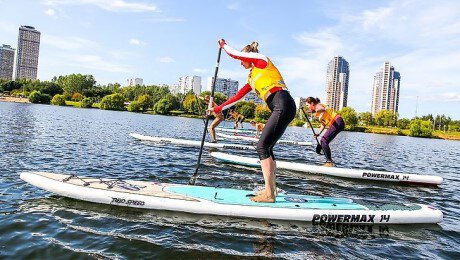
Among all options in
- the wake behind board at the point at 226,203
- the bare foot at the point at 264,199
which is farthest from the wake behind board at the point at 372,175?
the bare foot at the point at 264,199

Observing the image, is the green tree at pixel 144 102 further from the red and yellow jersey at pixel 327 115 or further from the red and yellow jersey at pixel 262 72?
the red and yellow jersey at pixel 262 72

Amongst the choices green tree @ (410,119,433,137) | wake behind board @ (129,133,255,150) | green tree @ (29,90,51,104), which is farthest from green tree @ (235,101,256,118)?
wake behind board @ (129,133,255,150)

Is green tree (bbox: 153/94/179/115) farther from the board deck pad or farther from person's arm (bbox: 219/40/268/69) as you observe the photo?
person's arm (bbox: 219/40/268/69)

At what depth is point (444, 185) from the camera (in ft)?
51.9

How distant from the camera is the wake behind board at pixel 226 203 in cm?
790

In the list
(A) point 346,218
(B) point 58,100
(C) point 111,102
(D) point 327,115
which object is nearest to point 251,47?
(A) point 346,218

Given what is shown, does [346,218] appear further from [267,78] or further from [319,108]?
[319,108]

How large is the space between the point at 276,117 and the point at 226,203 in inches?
92.0

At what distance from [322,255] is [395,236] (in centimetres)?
244

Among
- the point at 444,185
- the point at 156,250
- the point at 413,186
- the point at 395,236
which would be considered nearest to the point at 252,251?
the point at 156,250

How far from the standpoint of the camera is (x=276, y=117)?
7637 mm

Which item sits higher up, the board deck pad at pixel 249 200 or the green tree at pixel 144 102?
the green tree at pixel 144 102

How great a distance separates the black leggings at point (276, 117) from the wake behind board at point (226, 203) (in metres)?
1.38

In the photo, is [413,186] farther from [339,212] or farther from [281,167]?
[339,212]
